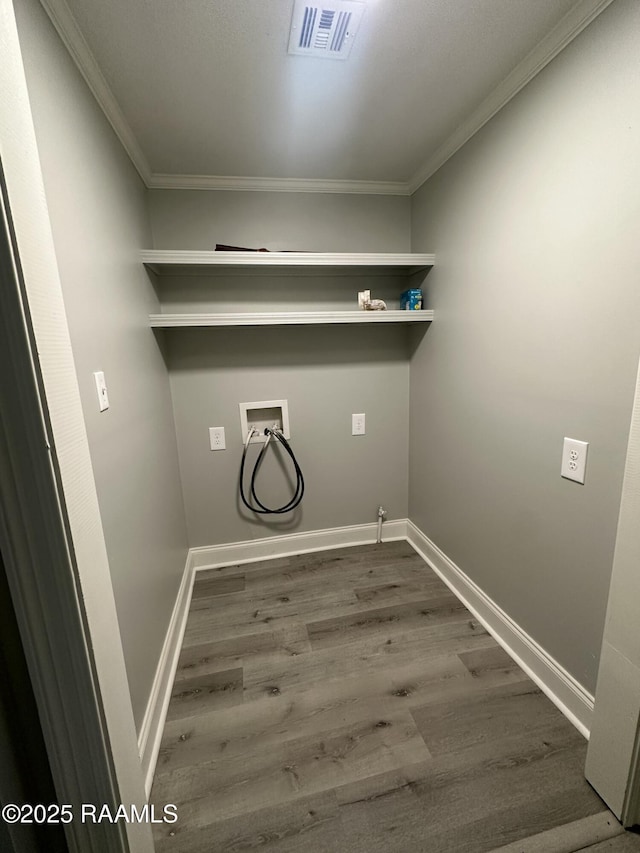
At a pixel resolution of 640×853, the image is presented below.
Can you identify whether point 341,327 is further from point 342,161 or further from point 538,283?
point 538,283

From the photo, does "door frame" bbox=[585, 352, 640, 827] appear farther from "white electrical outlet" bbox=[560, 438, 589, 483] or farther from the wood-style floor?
"white electrical outlet" bbox=[560, 438, 589, 483]

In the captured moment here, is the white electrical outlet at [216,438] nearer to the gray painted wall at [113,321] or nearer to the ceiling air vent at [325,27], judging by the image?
the gray painted wall at [113,321]

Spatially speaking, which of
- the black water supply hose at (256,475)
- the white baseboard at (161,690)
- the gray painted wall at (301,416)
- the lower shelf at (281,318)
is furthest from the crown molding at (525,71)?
the white baseboard at (161,690)

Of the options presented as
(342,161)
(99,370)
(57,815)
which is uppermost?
(342,161)

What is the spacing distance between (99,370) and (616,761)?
77.2 inches

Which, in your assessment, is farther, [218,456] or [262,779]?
[218,456]

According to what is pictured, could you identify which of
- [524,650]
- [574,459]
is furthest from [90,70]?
[524,650]

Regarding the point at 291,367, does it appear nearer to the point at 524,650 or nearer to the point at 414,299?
the point at 414,299

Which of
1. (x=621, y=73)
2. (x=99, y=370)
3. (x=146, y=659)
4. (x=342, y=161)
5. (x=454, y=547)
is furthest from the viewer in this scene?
(x=454, y=547)

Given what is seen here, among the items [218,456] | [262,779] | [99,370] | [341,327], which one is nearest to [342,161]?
[341,327]

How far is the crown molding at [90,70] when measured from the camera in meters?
0.92

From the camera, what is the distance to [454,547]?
6.51ft

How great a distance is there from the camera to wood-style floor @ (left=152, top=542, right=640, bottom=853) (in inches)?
39.0

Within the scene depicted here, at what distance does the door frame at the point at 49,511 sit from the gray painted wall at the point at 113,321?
432 millimetres
